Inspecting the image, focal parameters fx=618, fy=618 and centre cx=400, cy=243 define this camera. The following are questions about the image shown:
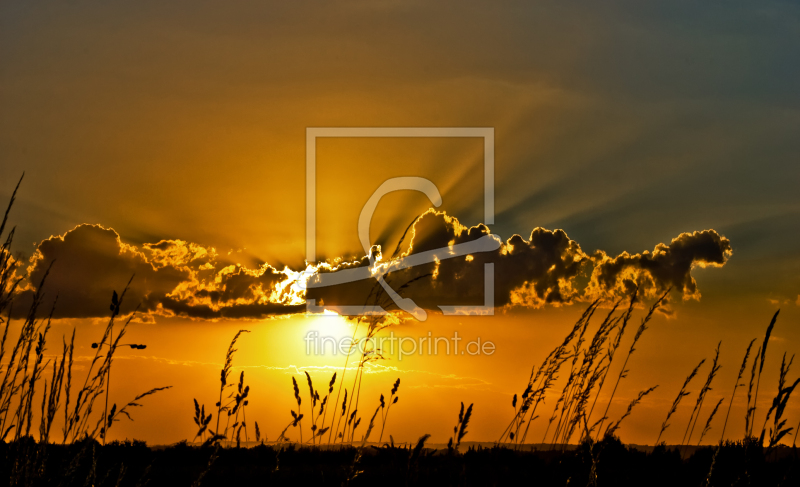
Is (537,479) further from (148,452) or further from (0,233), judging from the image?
(148,452)

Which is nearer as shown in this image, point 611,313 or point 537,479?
point 611,313

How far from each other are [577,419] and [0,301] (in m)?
3.81

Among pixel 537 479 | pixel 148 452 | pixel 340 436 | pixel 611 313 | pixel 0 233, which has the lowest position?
pixel 148 452

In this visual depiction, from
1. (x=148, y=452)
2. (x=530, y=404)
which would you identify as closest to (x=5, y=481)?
(x=530, y=404)

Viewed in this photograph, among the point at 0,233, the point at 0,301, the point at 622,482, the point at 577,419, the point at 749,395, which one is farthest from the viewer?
the point at 622,482

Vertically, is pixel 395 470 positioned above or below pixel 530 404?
below

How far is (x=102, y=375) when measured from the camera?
12.0ft

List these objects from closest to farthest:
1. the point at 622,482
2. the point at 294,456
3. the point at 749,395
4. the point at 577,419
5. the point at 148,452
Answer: the point at 749,395
the point at 577,419
the point at 622,482
the point at 294,456
the point at 148,452

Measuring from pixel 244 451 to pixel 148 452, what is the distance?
2027 mm

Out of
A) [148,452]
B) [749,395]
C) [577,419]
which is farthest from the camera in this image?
[148,452]

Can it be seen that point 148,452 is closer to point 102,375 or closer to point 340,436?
point 340,436

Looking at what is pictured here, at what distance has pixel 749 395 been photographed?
3.78 m

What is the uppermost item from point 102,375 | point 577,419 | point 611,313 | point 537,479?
point 611,313

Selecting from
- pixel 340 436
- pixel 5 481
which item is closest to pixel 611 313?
pixel 340 436
